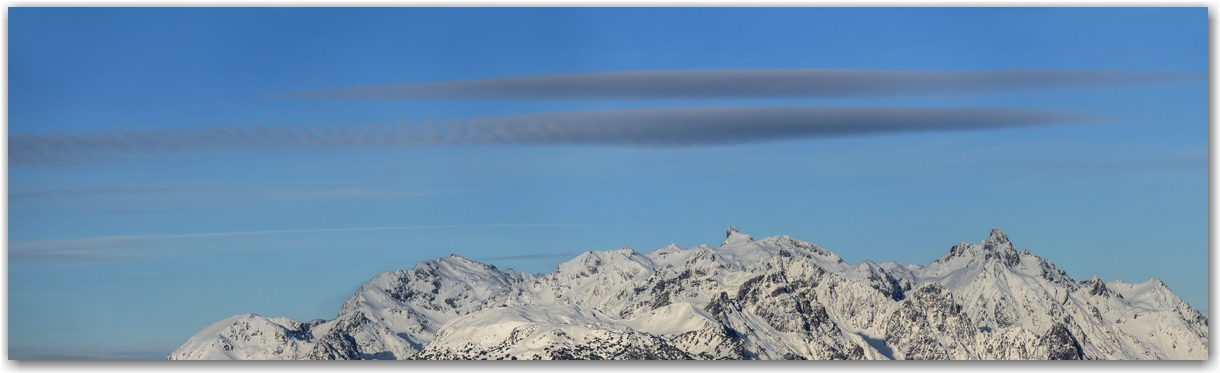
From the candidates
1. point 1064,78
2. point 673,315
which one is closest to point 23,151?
point 1064,78

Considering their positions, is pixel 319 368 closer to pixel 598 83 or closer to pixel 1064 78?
pixel 598 83

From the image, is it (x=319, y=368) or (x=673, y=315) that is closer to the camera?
(x=319, y=368)

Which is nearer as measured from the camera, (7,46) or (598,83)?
(7,46)

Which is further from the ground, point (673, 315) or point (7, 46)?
point (7, 46)

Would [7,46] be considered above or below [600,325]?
above

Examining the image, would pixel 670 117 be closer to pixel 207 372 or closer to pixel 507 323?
pixel 207 372

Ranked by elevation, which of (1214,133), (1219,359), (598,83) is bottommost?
(1219,359)

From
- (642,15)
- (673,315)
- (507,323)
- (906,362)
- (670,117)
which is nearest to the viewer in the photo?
(906,362)

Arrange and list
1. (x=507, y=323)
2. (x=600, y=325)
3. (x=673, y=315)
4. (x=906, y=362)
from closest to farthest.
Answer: (x=906, y=362) → (x=507, y=323) → (x=600, y=325) → (x=673, y=315)

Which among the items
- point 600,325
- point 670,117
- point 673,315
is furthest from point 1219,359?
point 673,315
